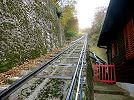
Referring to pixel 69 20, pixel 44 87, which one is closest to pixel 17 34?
pixel 44 87

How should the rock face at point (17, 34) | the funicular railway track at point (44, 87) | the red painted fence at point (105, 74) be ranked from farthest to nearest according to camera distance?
the red painted fence at point (105, 74), the rock face at point (17, 34), the funicular railway track at point (44, 87)

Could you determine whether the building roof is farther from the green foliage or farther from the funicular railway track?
the green foliage

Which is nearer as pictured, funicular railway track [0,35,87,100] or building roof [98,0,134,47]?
funicular railway track [0,35,87,100]

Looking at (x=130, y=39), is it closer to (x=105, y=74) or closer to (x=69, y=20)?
(x=105, y=74)

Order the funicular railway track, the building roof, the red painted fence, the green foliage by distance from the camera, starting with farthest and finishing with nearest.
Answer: the green foliage → the red painted fence → the building roof → the funicular railway track

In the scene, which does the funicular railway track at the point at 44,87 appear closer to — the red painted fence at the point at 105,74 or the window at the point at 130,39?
the window at the point at 130,39

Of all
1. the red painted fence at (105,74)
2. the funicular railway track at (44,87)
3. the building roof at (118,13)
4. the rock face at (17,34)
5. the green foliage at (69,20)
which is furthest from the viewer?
the green foliage at (69,20)

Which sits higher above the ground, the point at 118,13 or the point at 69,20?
the point at 69,20

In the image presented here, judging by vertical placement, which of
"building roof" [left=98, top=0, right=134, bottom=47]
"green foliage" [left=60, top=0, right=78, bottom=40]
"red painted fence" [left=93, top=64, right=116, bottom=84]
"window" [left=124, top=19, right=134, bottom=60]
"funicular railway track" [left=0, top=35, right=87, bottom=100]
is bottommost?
"red painted fence" [left=93, top=64, right=116, bottom=84]

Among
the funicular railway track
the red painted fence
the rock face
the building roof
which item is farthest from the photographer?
the red painted fence

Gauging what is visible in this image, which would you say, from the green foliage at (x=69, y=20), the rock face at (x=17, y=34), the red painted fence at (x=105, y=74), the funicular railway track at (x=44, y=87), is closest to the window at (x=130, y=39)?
the funicular railway track at (x=44, y=87)

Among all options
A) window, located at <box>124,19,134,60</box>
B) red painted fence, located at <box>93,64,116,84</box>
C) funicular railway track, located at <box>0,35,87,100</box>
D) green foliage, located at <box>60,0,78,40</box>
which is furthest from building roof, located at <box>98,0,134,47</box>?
green foliage, located at <box>60,0,78,40</box>

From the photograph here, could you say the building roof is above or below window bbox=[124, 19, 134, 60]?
above

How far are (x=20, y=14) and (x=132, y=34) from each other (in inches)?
253
